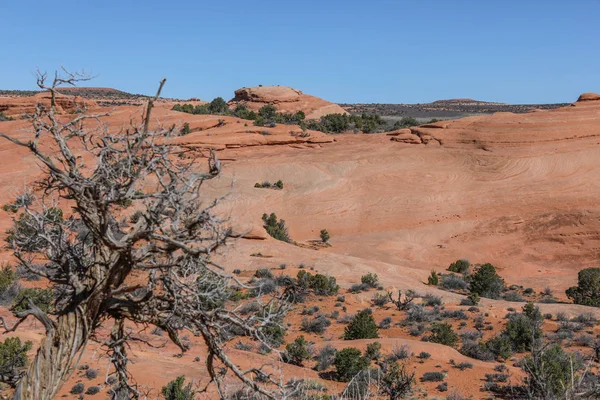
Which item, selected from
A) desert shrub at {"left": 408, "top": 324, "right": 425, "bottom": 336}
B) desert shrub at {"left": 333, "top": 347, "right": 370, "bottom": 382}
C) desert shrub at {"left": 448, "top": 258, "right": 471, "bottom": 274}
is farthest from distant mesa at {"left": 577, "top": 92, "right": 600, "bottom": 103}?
desert shrub at {"left": 333, "top": 347, "right": 370, "bottom": 382}

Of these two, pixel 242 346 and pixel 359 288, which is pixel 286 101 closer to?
pixel 359 288

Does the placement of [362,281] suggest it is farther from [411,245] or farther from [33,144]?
[33,144]

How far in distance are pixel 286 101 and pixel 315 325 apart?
4846 centimetres

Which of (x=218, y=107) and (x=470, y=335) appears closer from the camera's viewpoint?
(x=470, y=335)

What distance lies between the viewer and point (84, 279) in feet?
14.7

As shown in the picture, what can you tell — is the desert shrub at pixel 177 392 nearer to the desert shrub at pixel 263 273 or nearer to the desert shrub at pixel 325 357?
the desert shrub at pixel 325 357

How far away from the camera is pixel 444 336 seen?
1562 centimetres

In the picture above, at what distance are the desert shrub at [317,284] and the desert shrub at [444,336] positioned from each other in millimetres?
5078

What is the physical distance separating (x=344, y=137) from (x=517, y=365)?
32395mm

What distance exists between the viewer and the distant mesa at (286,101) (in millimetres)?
60859

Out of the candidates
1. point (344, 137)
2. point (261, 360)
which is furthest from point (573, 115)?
point (261, 360)

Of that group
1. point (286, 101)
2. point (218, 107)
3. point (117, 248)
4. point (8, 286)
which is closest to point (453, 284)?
point (8, 286)

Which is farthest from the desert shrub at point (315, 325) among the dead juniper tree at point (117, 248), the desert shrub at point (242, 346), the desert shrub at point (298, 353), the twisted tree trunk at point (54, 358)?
the twisted tree trunk at point (54, 358)

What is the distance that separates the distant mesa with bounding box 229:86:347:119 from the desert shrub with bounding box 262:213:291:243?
28872 mm
